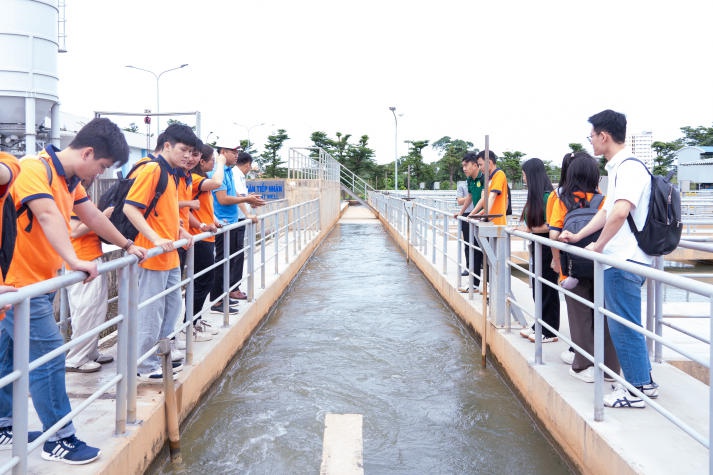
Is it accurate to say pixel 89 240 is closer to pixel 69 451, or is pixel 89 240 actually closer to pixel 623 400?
pixel 69 451

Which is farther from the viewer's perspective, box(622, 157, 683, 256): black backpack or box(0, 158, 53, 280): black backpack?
box(622, 157, 683, 256): black backpack

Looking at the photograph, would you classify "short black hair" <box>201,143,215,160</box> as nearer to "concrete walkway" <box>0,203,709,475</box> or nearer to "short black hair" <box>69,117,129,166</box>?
"concrete walkway" <box>0,203,709,475</box>

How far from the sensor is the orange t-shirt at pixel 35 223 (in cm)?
269

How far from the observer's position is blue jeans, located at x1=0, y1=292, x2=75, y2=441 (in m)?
2.71

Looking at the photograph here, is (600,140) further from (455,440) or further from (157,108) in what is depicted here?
(157,108)

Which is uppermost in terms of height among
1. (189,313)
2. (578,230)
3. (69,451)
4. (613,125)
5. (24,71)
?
(24,71)

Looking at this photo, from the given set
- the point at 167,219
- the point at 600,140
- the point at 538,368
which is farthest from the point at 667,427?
the point at 167,219

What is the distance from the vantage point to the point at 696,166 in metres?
60.3

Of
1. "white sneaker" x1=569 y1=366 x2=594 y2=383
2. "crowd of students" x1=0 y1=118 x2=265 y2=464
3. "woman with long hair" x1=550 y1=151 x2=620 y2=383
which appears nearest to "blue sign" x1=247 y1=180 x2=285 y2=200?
"crowd of students" x1=0 y1=118 x2=265 y2=464

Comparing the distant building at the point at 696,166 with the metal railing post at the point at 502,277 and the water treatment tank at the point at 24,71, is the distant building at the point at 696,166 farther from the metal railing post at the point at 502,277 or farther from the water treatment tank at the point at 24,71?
the metal railing post at the point at 502,277

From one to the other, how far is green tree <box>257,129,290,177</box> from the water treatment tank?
40.3 metres

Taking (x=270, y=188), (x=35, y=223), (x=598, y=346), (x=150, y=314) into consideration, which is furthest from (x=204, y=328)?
(x=270, y=188)

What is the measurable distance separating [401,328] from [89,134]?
187 inches

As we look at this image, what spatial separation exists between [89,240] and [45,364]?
4.84 ft
